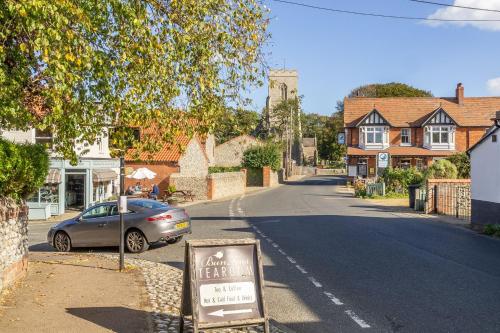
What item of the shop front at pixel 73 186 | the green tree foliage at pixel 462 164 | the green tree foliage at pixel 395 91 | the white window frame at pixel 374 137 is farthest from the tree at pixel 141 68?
the green tree foliage at pixel 395 91

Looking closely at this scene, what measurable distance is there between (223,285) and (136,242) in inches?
354

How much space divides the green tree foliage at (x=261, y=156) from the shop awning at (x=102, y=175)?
26787 mm

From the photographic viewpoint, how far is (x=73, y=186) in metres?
32.8

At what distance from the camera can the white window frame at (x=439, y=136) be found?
5656 cm

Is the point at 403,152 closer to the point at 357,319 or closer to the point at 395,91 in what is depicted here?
the point at 395,91

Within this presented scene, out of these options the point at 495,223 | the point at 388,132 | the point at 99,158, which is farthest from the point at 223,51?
the point at 388,132

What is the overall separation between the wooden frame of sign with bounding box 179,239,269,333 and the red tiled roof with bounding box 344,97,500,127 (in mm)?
52846

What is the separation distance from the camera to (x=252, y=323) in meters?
6.49

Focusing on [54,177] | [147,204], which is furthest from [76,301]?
[54,177]

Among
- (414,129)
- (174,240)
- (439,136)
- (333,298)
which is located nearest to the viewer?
(333,298)

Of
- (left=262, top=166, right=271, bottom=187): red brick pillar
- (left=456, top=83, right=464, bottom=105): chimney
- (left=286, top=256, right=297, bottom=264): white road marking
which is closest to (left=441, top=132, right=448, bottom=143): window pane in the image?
(left=456, top=83, right=464, bottom=105): chimney

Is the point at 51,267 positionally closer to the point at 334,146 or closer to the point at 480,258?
the point at 480,258

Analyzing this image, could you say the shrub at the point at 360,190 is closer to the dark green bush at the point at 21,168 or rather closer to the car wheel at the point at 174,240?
the car wheel at the point at 174,240

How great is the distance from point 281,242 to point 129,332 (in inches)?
366
